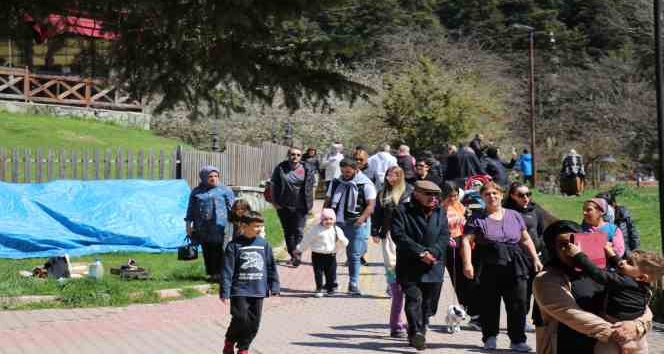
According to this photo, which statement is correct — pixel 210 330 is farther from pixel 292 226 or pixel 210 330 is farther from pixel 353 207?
pixel 292 226

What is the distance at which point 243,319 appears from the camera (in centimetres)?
807

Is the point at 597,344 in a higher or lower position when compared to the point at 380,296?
higher

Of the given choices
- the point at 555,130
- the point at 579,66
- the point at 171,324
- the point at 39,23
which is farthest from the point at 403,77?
the point at 39,23

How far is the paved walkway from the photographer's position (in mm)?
9086

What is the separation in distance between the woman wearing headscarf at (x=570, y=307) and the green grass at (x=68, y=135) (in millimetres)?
21557

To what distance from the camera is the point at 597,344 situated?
5.51 metres

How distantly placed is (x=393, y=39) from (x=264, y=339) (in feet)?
123

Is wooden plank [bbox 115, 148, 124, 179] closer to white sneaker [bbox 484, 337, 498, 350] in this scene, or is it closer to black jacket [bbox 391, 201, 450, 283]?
black jacket [bbox 391, 201, 450, 283]

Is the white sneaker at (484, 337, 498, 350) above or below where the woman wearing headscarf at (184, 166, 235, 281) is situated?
below

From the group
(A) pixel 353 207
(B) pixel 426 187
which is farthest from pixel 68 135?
(B) pixel 426 187

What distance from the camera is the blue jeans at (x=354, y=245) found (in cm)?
1218

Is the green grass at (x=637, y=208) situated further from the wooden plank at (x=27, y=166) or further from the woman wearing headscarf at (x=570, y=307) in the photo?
the woman wearing headscarf at (x=570, y=307)

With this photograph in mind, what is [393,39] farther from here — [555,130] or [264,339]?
[264,339]

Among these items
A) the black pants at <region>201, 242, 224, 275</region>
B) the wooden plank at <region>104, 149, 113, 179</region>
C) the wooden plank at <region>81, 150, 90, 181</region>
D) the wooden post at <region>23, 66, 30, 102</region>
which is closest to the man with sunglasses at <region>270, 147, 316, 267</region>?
the black pants at <region>201, 242, 224, 275</region>
